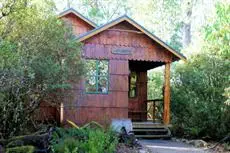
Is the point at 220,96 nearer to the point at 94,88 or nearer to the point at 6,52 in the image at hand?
the point at 94,88

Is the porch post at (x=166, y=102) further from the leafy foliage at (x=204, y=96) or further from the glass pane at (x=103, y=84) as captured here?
the glass pane at (x=103, y=84)

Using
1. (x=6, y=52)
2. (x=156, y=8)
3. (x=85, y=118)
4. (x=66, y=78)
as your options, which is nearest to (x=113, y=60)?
(x=85, y=118)

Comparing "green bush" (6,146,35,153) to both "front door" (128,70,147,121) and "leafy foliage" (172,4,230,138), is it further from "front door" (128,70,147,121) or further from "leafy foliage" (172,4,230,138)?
"front door" (128,70,147,121)

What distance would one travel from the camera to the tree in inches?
415

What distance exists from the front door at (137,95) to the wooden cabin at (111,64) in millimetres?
2707

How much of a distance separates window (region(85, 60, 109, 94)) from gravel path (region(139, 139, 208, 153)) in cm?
273

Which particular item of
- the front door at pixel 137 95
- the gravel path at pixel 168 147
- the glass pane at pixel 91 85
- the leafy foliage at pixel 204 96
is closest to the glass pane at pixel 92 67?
the glass pane at pixel 91 85

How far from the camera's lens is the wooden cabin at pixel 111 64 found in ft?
48.1

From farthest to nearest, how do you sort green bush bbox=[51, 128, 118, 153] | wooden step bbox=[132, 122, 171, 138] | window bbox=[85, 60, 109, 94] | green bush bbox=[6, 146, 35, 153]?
wooden step bbox=[132, 122, 171, 138]
window bbox=[85, 60, 109, 94]
green bush bbox=[51, 128, 118, 153]
green bush bbox=[6, 146, 35, 153]

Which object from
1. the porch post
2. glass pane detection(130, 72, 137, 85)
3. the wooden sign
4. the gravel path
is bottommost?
the gravel path

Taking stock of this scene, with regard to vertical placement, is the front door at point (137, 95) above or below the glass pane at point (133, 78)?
below

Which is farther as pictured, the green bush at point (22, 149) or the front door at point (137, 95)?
the front door at point (137, 95)

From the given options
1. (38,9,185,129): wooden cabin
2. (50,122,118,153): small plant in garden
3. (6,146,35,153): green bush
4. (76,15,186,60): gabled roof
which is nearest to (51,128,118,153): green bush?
(50,122,118,153): small plant in garden

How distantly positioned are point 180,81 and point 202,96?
2368 millimetres
